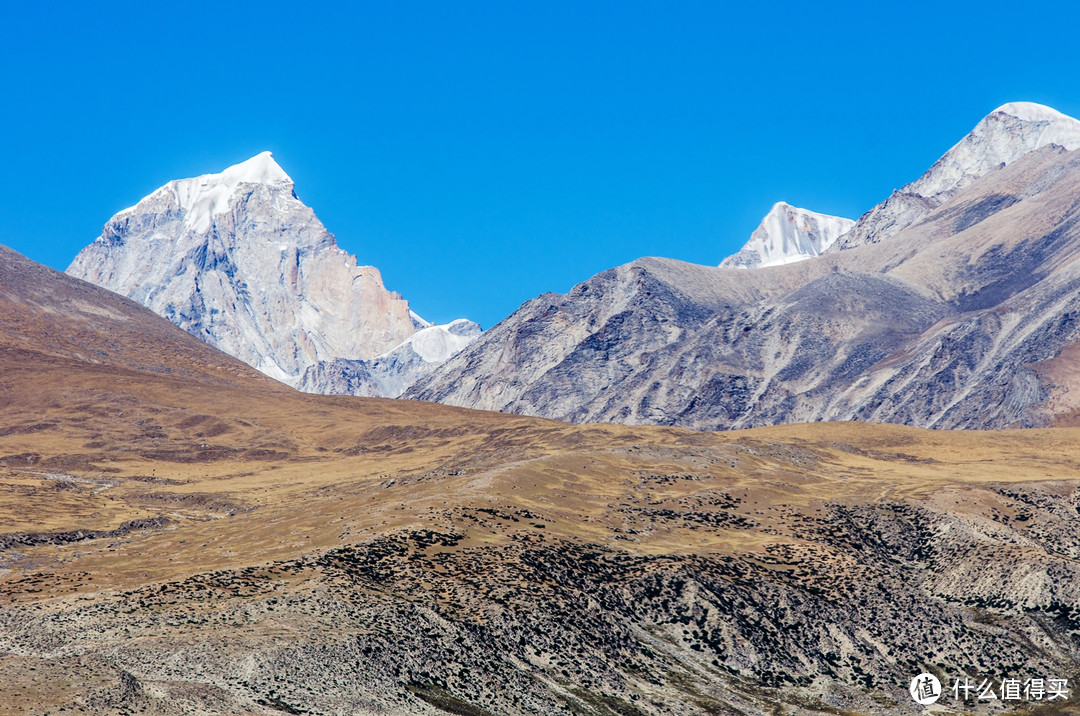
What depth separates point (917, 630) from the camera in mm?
104188

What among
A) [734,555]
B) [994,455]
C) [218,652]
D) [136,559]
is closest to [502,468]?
[734,555]

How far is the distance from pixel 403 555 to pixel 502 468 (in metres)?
43.0

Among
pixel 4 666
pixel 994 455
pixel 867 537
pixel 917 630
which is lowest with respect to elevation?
pixel 4 666

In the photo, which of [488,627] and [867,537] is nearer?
[488,627]

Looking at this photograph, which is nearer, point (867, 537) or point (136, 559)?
point (136, 559)

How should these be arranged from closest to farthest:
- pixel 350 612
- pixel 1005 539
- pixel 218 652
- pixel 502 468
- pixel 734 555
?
pixel 218 652
pixel 350 612
pixel 734 555
pixel 1005 539
pixel 502 468

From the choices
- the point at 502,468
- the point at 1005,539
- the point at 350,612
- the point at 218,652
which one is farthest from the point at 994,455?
the point at 218,652

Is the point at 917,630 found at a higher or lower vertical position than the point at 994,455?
lower

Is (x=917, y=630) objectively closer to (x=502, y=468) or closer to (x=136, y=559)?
(x=502, y=468)

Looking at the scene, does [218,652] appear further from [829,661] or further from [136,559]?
[829,661]

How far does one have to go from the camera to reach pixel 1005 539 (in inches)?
4897

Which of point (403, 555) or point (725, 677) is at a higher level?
point (403, 555)

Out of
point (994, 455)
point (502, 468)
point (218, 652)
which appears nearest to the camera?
point (218, 652)

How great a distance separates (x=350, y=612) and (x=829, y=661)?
137 feet
